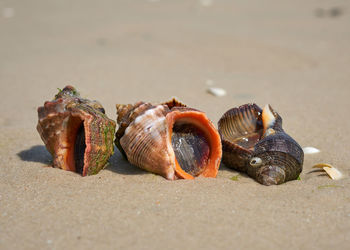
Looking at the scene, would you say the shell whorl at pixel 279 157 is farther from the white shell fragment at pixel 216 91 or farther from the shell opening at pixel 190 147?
the white shell fragment at pixel 216 91

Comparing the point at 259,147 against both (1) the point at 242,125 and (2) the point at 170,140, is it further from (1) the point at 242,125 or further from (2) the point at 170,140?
(2) the point at 170,140

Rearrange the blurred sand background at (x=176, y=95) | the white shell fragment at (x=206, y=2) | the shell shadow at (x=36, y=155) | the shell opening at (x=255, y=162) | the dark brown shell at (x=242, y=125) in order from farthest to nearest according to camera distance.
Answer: the white shell fragment at (x=206, y=2) → the shell shadow at (x=36, y=155) → the dark brown shell at (x=242, y=125) → the shell opening at (x=255, y=162) → the blurred sand background at (x=176, y=95)

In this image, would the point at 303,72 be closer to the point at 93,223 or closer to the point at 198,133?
the point at 198,133

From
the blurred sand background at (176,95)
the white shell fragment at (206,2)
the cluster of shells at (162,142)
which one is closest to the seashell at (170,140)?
the cluster of shells at (162,142)

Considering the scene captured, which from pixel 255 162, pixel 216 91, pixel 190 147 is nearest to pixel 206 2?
pixel 216 91

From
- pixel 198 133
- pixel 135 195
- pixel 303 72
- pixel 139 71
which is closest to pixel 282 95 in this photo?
pixel 303 72

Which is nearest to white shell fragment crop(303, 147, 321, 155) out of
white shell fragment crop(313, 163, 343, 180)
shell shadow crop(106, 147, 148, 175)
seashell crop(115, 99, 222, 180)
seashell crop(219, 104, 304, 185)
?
white shell fragment crop(313, 163, 343, 180)

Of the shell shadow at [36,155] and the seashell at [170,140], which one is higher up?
the seashell at [170,140]

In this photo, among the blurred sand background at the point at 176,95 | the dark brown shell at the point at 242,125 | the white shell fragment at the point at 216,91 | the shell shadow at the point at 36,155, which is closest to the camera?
the blurred sand background at the point at 176,95
